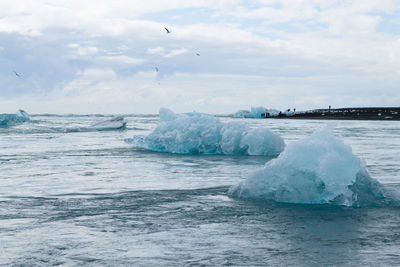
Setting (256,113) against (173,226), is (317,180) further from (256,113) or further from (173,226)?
(256,113)

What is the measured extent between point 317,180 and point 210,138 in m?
9.77

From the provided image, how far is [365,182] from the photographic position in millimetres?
8102

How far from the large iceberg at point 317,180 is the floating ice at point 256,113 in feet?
235

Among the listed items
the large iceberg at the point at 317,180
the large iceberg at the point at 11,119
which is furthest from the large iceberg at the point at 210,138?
the large iceberg at the point at 11,119

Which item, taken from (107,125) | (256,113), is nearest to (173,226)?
(107,125)

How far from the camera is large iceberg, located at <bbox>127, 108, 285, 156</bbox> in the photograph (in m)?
17.0

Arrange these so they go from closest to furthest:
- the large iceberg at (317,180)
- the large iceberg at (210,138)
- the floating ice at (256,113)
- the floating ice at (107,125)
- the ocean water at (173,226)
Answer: the ocean water at (173,226) < the large iceberg at (317,180) < the large iceberg at (210,138) < the floating ice at (107,125) < the floating ice at (256,113)

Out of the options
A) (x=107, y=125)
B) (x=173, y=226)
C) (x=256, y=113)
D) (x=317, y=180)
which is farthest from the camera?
(x=256, y=113)

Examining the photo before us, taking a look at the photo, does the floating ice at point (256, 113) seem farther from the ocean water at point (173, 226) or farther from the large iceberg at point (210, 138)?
the ocean water at point (173, 226)

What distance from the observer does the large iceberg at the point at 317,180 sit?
7.88m

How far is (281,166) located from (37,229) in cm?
424

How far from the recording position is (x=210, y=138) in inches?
698

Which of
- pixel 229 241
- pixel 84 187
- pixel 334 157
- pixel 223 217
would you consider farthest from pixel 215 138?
pixel 229 241

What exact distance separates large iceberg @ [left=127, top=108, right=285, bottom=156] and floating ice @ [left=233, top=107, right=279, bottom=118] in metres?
61.9
